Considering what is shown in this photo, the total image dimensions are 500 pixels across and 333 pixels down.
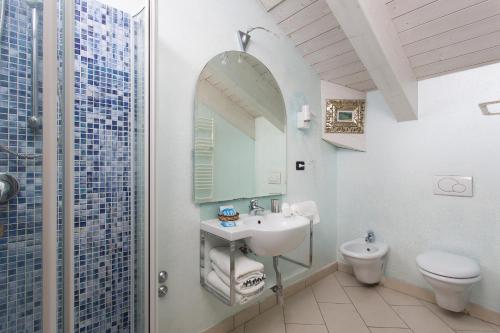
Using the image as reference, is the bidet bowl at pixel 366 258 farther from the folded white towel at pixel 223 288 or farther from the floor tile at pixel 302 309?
the folded white towel at pixel 223 288

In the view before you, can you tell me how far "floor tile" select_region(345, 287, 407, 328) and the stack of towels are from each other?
0.99 metres

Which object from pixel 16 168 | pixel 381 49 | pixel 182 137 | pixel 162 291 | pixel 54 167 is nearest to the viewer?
pixel 54 167

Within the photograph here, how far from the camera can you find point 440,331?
168 centimetres

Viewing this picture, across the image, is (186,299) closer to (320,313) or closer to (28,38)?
(320,313)

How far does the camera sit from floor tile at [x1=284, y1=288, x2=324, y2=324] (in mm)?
1803

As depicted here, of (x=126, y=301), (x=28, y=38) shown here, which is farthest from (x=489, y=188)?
(x=28, y=38)

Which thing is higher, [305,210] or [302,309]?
[305,210]

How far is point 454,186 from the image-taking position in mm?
1953

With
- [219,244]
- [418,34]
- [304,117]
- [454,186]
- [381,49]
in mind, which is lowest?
[219,244]

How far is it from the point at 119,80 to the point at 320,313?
2114 millimetres

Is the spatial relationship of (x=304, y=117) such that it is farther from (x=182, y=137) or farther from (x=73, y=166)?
(x=73, y=166)

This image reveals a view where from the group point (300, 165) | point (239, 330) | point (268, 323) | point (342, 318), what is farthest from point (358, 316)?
point (300, 165)

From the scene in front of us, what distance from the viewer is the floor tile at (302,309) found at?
1.80 metres

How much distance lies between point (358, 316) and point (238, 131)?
168cm
